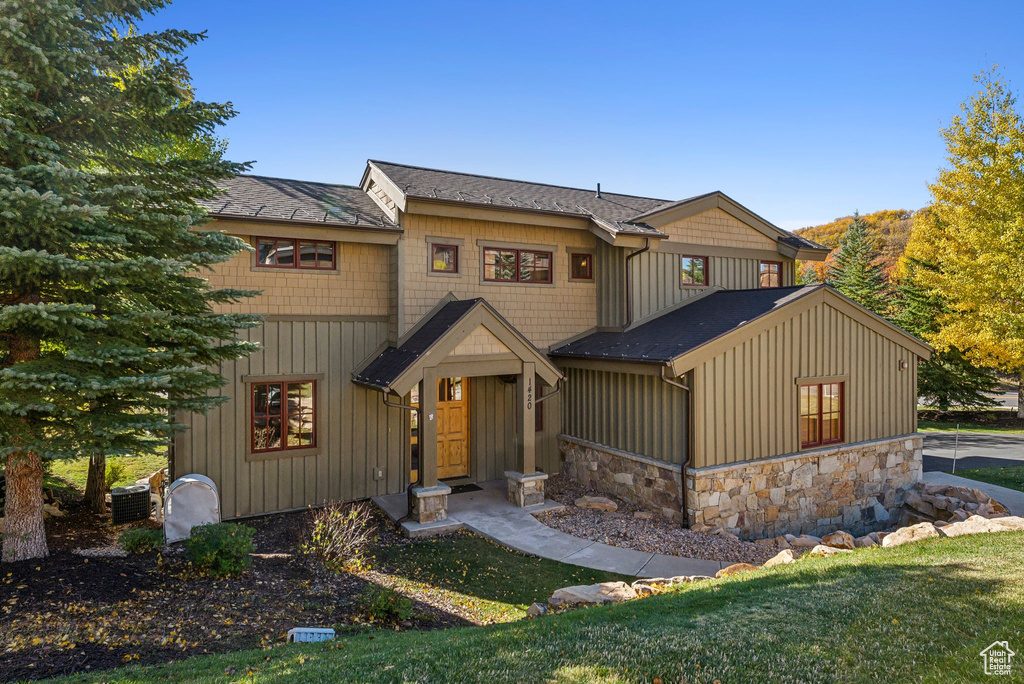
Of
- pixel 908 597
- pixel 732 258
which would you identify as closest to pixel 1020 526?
pixel 908 597

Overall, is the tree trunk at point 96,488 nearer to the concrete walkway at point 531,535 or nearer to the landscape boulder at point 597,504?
the concrete walkway at point 531,535

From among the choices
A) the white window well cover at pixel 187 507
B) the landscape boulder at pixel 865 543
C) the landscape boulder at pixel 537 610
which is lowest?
the landscape boulder at pixel 865 543

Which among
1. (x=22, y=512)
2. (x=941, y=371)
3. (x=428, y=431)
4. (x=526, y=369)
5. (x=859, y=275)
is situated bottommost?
(x=22, y=512)

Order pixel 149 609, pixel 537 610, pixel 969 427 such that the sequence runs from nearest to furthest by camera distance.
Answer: pixel 149 609
pixel 537 610
pixel 969 427

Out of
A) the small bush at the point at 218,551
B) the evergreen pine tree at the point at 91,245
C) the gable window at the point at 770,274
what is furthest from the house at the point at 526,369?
the small bush at the point at 218,551

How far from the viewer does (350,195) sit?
1245 centimetres

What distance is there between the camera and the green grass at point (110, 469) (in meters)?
11.7

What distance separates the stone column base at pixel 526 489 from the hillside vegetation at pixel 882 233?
139ft

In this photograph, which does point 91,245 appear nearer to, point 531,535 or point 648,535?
point 531,535

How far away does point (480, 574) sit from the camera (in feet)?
25.2

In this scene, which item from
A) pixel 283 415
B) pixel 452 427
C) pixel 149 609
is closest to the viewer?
pixel 149 609

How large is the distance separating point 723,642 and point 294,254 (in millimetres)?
9314

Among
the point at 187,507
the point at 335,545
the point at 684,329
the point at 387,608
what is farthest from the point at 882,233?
the point at 187,507

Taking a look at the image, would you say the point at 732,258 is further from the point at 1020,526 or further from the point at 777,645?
the point at 777,645
